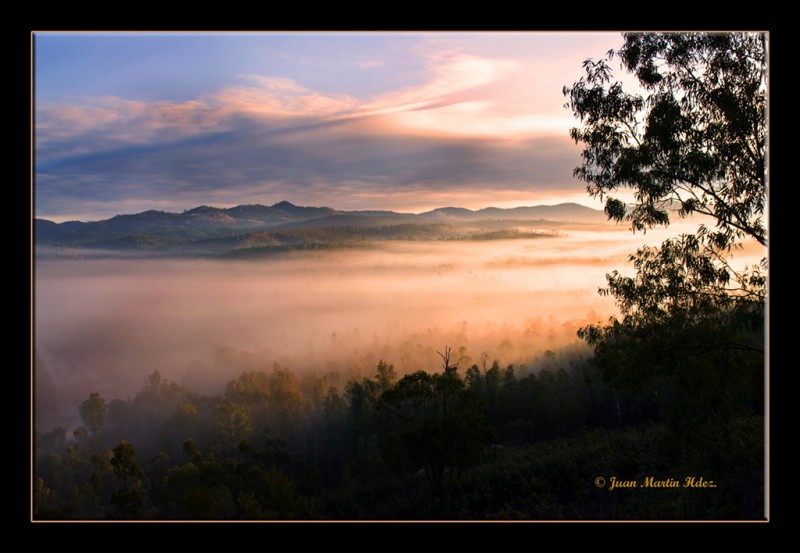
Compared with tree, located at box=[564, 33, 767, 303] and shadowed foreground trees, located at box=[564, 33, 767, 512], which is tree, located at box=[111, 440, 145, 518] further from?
tree, located at box=[564, 33, 767, 303]

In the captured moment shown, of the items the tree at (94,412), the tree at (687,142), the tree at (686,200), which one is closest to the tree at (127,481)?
the tree at (94,412)

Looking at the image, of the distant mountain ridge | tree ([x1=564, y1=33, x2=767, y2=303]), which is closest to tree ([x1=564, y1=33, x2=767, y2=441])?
tree ([x1=564, y1=33, x2=767, y2=303])

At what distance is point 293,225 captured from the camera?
8055 millimetres

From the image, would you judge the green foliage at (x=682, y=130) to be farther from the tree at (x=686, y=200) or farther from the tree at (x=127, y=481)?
the tree at (x=127, y=481)

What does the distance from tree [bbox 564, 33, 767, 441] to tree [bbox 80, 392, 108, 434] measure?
6.44 meters

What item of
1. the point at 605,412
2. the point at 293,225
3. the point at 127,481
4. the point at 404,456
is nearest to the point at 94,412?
the point at 127,481

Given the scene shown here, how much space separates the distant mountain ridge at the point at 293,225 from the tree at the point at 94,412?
6.41ft

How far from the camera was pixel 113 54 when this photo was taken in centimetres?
716

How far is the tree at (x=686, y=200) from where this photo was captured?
6773mm

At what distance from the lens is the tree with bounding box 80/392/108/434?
7.50 meters

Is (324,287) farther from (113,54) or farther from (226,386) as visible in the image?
(113,54)

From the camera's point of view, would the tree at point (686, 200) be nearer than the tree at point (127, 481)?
Yes
